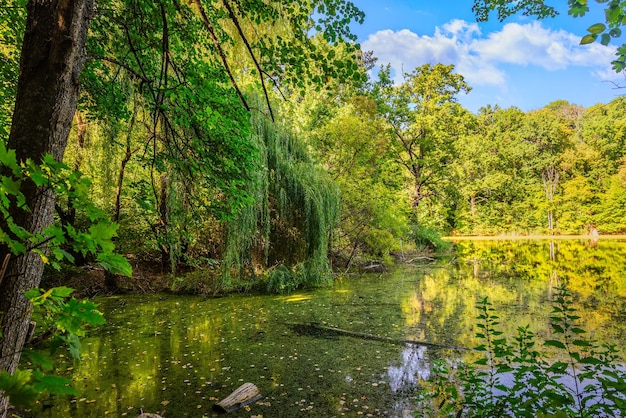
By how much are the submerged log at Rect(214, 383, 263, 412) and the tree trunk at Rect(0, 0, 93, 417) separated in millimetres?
1874

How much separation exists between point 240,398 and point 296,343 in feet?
5.28

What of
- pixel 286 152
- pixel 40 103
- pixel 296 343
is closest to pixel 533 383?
pixel 40 103

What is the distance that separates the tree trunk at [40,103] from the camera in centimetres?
128

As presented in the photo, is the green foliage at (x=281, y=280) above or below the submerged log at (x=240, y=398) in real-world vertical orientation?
above

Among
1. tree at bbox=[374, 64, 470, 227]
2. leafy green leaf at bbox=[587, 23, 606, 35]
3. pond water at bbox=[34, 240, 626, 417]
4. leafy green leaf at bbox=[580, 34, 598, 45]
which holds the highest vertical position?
tree at bbox=[374, 64, 470, 227]

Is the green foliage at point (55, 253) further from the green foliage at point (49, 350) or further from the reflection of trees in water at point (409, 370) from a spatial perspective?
the reflection of trees in water at point (409, 370)

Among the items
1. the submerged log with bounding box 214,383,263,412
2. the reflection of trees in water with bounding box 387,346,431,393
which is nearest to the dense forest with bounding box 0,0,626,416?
the submerged log with bounding box 214,383,263,412

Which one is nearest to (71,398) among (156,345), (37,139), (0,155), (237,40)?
(156,345)

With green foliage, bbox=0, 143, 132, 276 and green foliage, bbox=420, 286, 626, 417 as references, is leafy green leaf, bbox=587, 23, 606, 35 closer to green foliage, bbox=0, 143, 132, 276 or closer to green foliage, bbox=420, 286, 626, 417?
green foliage, bbox=420, 286, 626, 417

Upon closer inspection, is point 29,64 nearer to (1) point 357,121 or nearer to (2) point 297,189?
(2) point 297,189

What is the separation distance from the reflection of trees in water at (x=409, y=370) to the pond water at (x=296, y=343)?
0.01 meters

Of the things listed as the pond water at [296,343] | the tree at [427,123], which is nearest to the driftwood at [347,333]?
the pond water at [296,343]

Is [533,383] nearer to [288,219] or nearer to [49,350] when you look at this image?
[49,350]

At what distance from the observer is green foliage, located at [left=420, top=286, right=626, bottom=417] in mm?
1845
